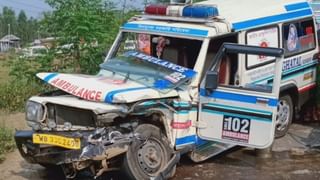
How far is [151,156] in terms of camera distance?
21.8 feet

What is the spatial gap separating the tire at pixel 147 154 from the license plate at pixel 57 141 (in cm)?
59

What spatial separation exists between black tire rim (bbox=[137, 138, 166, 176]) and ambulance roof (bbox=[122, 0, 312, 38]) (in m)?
1.58

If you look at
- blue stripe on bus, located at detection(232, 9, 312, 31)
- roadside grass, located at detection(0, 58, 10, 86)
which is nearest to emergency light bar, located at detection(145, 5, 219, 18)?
blue stripe on bus, located at detection(232, 9, 312, 31)

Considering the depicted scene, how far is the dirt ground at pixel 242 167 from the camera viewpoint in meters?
7.30

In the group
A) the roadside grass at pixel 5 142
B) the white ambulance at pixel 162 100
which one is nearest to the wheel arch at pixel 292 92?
the white ambulance at pixel 162 100

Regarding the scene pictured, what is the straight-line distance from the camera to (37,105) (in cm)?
657

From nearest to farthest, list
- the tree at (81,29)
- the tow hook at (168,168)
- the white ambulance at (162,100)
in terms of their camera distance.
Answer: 1. the white ambulance at (162,100)
2. the tow hook at (168,168)
3. the tree at (81,29)

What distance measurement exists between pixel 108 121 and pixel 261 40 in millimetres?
3409

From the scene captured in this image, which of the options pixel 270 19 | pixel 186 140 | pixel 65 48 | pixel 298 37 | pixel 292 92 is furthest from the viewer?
pixel 65 48

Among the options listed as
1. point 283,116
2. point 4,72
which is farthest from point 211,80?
point 4,72

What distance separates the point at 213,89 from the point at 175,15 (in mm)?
1345

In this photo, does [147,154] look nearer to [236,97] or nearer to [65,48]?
[236,97]

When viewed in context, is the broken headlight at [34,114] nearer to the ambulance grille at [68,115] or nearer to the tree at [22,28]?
the ambulance grille at [68,115]

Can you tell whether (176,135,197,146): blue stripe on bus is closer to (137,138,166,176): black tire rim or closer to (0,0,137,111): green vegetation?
(137,138,166,176): black tire rim
